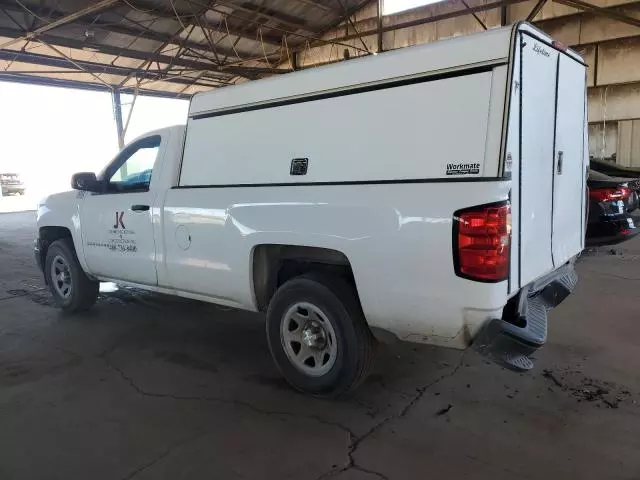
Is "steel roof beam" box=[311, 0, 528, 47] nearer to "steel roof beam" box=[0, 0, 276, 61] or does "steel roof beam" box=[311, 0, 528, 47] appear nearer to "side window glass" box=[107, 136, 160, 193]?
"steel roof beam" box=[0, 0, 276, 61]

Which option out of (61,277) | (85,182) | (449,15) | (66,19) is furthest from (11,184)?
(85,182)

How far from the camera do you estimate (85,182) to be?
5.06m

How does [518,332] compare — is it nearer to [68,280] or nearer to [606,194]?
[68,280]

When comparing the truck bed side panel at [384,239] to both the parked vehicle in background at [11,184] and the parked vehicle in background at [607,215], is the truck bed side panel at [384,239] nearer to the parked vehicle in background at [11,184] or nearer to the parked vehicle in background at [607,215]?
the parked vehicle in background at [607,215]

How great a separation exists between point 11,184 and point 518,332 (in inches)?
1235

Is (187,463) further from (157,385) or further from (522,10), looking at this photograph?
(522,10)

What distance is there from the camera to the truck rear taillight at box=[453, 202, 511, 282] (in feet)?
8.85

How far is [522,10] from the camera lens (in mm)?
15492

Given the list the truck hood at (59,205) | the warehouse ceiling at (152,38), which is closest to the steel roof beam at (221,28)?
the warehouse ceiling at (152,38)

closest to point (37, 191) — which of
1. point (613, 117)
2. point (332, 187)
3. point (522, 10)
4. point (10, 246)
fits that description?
point (10, 246)

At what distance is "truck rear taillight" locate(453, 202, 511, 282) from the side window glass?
3043 mm

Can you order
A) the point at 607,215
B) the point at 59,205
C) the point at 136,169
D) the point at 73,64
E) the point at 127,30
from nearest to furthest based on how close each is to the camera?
the point at 136,169, the point at 59,205, the point at 607,215, the point at 127,30, the point at 73,64

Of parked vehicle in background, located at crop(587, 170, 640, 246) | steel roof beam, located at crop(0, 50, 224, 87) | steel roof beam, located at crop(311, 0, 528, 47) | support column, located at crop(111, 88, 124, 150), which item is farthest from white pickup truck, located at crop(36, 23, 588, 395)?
support column, located at crop(111, 88, 124, 150)

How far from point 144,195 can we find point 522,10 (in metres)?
14.9
